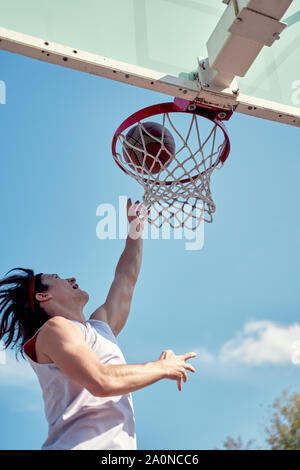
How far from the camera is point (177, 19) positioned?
11.2ft

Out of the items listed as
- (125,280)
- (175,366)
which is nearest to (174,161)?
(125,280)

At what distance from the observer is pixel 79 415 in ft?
7.80

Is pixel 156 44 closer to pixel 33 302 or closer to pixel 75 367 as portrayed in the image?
pixel 33 302

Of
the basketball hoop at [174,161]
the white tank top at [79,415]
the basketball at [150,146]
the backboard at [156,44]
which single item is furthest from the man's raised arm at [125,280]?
the backboard at [156,44]

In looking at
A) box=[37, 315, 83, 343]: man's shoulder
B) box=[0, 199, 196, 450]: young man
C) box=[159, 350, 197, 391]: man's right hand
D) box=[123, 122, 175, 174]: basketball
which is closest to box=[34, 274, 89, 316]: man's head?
box=[0, 199, 196, 450]: young man

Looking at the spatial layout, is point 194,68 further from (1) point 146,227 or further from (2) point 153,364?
(2) point 153,364

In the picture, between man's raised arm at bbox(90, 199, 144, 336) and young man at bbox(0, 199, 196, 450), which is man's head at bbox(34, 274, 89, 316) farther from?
man's raised arm at bbox(90, 199, 144, 336)

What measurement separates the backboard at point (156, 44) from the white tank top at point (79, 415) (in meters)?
1.66

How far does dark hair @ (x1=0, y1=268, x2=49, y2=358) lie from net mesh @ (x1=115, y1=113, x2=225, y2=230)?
1092 mm

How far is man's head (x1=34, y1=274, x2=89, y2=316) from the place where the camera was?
2.89 m

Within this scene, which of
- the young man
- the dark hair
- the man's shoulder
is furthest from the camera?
the dark hair

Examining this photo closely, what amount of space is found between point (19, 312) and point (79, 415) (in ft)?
2.65
